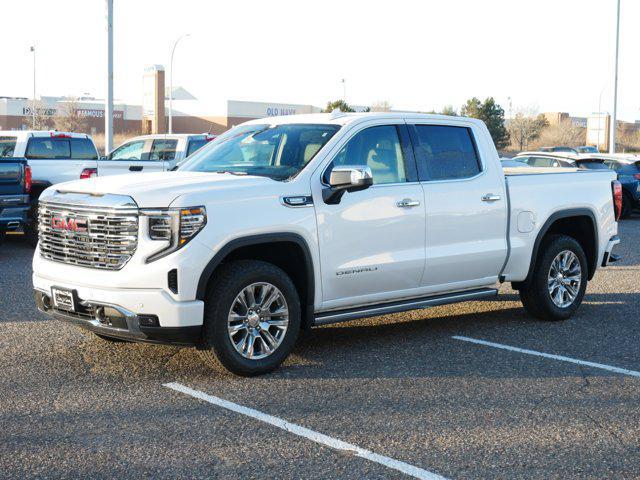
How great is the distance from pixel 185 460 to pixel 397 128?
12.4 feet

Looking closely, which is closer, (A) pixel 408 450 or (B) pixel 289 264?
(A) pixel 408 450

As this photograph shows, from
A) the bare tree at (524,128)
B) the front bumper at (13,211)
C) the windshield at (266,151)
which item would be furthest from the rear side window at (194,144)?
the bare tree at (524,128)

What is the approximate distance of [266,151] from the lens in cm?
731

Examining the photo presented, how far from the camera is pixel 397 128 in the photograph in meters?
7.57

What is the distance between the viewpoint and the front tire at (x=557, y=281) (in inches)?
339

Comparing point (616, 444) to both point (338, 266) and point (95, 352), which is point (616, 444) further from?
point (95, 352)

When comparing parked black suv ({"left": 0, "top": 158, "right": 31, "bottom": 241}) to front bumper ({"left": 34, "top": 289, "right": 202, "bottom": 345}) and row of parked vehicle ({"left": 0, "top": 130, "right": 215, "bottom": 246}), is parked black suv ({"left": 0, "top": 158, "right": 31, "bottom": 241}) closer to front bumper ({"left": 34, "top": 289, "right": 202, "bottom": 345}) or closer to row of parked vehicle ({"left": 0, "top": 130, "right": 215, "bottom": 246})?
row of parked vehicle ({"left": 0, "top": 130, "right": 215, "bottom": 246})

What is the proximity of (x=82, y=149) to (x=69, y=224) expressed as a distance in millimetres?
10397

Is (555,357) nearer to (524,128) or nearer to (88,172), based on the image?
(88,172)

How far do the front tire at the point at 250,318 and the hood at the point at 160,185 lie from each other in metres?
0.59

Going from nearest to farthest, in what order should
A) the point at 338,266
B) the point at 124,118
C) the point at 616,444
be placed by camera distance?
the point at 616,444 < the point at 338,266 < the point at 124,118

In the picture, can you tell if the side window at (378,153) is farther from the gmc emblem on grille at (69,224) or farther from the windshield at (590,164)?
the windshield at (590,164)

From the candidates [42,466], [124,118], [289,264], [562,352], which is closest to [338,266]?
[289,264]

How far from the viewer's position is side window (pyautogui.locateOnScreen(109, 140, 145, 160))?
17.7 metres
